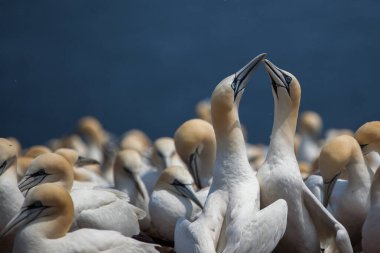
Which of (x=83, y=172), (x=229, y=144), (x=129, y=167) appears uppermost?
(x=229, y=144)

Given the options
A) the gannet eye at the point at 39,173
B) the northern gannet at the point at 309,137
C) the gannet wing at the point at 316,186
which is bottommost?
the northern gannet at the point at 309,137

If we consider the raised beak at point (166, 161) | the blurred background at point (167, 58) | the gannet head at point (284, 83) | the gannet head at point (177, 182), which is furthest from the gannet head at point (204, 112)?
the gannet head at point (284, 83)

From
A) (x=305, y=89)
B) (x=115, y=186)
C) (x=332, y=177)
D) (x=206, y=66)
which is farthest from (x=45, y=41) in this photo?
(x=332, y=177)

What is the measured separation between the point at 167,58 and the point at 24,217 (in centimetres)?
932

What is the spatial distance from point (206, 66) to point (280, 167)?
28.9ft

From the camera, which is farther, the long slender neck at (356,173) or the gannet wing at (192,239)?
the long slender neck at (356,173)

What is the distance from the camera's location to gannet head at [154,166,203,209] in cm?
834

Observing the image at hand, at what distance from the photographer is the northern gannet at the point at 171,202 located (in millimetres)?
8227

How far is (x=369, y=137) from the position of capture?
8.42 metres

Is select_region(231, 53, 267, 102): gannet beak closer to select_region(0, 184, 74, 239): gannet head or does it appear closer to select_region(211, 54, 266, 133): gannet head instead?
select_region(211, 54, 266, 133): gannet head

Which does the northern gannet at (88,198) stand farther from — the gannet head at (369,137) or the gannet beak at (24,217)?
the gannet head at (369,137)

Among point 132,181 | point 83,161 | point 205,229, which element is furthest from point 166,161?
point 205,229

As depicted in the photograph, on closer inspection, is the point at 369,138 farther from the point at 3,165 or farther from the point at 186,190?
the point at 3,165

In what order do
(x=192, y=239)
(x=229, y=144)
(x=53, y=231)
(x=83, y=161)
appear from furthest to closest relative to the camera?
1. (x=83, y=161)
2. (x=229, y=144)
3. (x=53, y=231)
4. (x=192, y=239)
